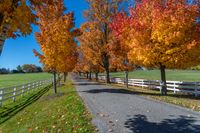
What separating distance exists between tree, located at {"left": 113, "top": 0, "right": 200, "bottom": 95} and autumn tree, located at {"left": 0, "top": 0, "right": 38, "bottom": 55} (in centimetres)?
1106

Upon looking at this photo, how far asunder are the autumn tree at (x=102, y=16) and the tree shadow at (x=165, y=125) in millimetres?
23142

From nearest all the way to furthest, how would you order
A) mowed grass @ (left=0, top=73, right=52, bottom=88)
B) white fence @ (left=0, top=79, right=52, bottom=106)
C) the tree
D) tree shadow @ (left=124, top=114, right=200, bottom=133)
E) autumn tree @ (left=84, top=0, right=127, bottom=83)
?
tree shadow @ (left=124, top=114, right=200, bottom=133)
the tree
white fence @ (left=0, top=79, right=52, bottom=106)
autumn tree @ (left=84, top=0, right=127, bottom=83)
mowed grass @ (left=0, top=73, right=52, bottom=88)

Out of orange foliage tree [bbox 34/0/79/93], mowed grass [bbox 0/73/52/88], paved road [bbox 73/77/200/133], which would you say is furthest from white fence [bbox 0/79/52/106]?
mowed grass [bbox 0/73/52/88]

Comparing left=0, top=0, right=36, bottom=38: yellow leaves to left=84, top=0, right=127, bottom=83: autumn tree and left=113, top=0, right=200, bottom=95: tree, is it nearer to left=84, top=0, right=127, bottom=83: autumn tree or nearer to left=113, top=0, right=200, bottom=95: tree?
left=113, top=0, right=200, bottom=95: tree

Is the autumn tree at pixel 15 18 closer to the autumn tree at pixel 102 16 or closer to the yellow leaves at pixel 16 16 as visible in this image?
the yellow leaves at pixel 16 16

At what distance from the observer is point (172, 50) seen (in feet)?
52.0

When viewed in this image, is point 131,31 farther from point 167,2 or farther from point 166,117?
point 166,117

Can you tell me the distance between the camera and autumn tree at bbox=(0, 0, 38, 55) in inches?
211

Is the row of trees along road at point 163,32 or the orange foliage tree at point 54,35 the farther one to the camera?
the orange foliage tree at point 54,35

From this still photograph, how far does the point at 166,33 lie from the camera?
613 inches

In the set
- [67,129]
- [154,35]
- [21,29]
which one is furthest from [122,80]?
[21,29]

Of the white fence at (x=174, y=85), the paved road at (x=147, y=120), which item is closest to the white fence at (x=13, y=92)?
the paved road at (x=147, y=120)

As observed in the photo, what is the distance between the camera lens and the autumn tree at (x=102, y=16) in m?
32.6

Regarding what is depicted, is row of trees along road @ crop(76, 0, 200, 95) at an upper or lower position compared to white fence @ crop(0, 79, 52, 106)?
upper
